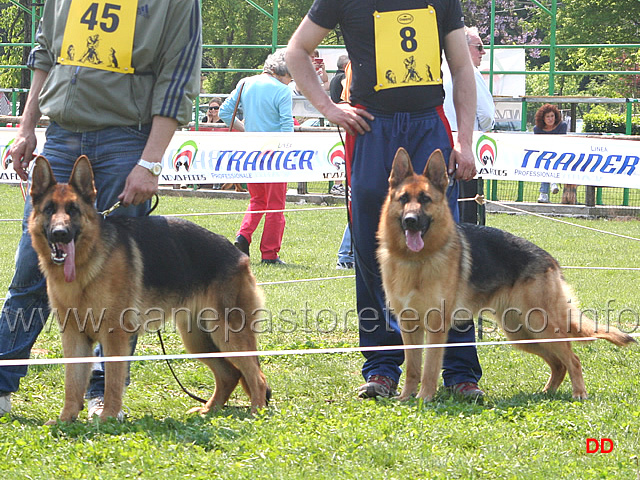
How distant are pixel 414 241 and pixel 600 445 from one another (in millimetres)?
1474

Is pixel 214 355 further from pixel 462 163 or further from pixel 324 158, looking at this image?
pixel 324 158

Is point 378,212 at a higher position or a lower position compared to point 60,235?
higher

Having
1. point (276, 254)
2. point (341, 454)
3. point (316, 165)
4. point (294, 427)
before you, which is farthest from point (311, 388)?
point (316, 165)

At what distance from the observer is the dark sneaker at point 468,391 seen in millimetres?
4695

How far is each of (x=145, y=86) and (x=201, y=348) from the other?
148 cm

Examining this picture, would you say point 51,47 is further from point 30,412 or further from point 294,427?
point 294,427

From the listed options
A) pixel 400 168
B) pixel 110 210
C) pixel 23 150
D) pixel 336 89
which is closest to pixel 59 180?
pixel 23 150

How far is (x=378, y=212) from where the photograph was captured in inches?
195

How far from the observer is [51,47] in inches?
171

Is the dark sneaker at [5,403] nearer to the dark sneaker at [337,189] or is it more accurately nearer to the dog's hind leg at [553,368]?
the dog's hind leg at [553,368]

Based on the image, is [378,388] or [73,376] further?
[378,388]

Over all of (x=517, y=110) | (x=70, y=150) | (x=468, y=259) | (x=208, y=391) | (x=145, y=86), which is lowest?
(x=208, y=391)

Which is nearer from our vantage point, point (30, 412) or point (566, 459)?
point (566, 459)

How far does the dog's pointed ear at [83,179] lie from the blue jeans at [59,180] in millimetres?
293
